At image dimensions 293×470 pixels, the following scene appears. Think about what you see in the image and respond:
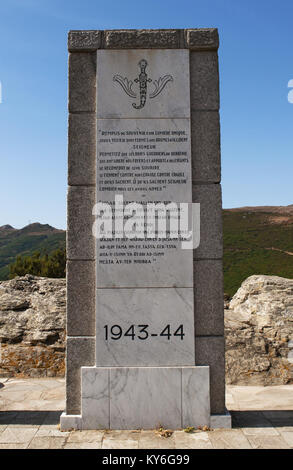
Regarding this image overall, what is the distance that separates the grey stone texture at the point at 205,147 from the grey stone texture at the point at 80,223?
1516 millimetres

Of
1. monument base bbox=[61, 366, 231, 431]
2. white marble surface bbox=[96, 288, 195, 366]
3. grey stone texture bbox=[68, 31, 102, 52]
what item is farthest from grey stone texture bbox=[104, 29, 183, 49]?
monument base bbox=[61, 366, 231, 431]

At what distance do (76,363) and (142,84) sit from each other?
397 centimetres

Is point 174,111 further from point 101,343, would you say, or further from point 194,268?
point 101,343

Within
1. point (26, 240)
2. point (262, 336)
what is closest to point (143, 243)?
point (262, 336)

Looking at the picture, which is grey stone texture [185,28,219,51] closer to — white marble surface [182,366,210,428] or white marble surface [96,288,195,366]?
white marble surface [96,288,195,366]

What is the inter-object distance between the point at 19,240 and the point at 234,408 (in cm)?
11771

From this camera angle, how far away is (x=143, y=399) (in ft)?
18.0

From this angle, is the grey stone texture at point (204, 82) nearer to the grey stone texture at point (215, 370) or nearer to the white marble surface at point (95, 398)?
the grey stone texture at point (215, 370)

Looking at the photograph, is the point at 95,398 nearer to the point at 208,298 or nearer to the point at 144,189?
the point at 208,298

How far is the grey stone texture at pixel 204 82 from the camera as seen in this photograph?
5867mm

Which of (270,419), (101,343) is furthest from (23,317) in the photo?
(270,419)

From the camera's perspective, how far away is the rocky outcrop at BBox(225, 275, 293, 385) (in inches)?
303

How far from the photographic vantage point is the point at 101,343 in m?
5.58

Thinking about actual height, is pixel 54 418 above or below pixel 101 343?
below
